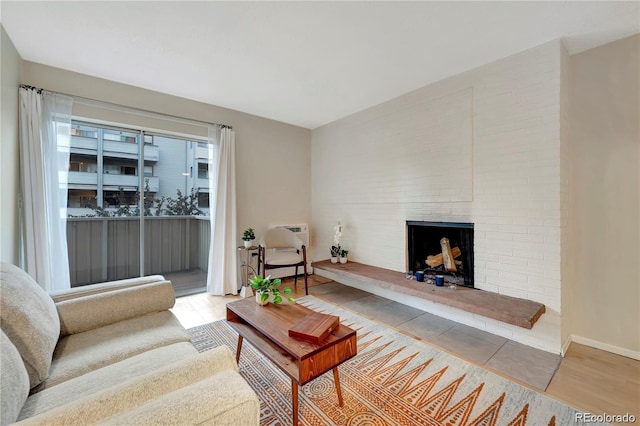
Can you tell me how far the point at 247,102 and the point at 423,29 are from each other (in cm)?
226

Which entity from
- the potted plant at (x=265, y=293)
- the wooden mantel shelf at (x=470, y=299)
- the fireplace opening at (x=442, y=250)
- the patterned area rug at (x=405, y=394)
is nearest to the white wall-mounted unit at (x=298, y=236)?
the wooden mantel shelf at (x=470, y=299)

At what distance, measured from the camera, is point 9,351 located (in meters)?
0.92

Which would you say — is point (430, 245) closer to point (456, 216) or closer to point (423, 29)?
point (456, 216)

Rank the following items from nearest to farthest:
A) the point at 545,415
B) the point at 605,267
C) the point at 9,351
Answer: the point at 9,351
the point at 545,415
the point at 605,267

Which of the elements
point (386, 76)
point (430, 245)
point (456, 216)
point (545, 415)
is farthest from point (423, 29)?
point (545, 415)

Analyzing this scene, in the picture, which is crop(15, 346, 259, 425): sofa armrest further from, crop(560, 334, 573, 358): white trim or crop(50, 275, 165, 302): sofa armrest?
crop(560, 334, 573, 358): white trim

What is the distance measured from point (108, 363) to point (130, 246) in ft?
7.89

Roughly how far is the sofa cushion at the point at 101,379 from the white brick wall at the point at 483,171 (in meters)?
2.60

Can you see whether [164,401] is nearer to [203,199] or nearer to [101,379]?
[101,379]

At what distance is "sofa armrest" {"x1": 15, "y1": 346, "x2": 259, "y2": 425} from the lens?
0.73m

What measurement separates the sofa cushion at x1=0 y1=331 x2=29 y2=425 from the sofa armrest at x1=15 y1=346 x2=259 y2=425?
0.50 ft

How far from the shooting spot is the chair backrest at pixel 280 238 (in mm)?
3914

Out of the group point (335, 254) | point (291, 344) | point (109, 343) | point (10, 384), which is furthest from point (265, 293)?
point (335, 254)

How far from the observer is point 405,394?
1.68 m
